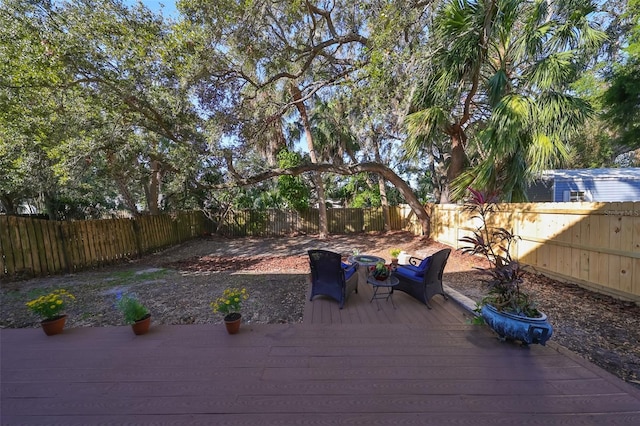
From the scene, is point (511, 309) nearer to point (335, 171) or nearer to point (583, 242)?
point (583, 242)

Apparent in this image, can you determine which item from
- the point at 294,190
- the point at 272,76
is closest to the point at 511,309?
the point at 272,76

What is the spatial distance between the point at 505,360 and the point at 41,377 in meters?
4.04

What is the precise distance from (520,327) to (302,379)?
2078mm

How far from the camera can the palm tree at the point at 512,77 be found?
5035mm

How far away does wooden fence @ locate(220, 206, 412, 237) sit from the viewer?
12.8 metres

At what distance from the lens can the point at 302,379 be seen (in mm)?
1999

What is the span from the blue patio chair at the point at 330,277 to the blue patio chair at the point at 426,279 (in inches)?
30.2

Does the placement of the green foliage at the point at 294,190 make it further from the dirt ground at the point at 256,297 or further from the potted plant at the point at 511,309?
the potted plant at the point at 511,309

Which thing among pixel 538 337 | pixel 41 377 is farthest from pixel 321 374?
pixel 41 377

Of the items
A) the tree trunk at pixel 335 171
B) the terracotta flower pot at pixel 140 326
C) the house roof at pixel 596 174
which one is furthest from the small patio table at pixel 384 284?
the house roof at pixel 596 174

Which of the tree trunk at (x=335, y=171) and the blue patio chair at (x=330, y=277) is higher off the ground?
the tree trunk at (x=335, y=171)

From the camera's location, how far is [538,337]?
7.39ft

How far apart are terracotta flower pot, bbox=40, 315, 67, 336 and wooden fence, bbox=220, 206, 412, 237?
32.2 ft

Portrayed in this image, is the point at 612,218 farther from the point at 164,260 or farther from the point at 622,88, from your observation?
the point at 164,260
